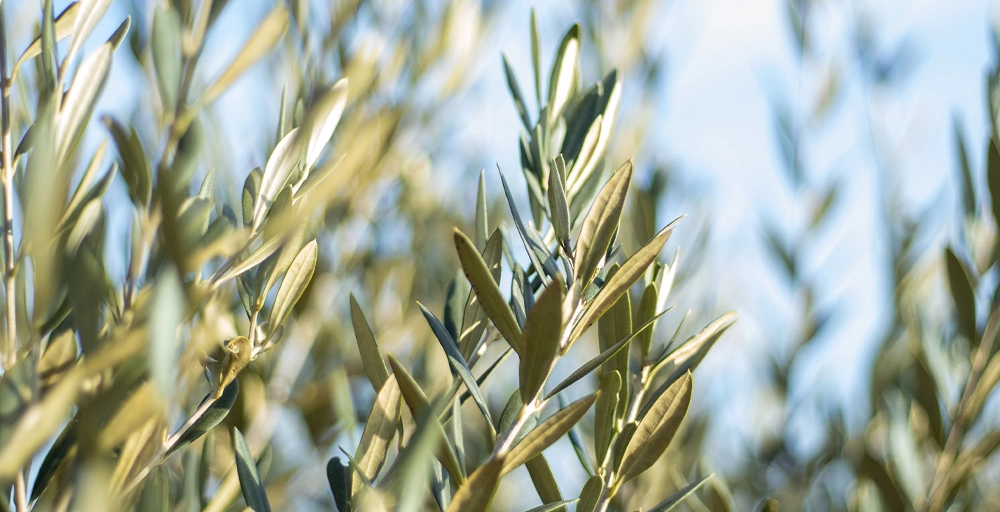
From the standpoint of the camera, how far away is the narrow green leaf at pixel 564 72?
0.36 metres

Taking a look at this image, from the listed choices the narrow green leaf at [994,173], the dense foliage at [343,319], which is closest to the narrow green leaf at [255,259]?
the dense foliage at [343,319]

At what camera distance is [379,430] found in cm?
30

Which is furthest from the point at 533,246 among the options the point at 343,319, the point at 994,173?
the point at 343,319

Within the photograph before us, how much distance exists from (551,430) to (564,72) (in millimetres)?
198

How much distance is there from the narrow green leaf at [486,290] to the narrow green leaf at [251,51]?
0.26 feet

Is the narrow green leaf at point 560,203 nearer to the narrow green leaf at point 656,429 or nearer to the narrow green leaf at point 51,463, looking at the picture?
the narrow green leaf at point 656,429

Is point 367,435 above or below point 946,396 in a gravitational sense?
above

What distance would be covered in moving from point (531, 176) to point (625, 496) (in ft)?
1.09

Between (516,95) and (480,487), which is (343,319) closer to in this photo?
(516,95)

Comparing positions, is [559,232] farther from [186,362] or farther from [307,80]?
[307,80]

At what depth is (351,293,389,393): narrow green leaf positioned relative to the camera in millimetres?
301

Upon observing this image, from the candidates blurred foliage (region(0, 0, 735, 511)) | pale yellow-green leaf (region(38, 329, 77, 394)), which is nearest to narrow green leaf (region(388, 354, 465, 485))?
blurred foliage (region(0, 0, 735, 511))

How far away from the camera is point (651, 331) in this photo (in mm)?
342

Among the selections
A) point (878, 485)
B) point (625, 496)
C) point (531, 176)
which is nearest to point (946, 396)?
point (878, 485)
